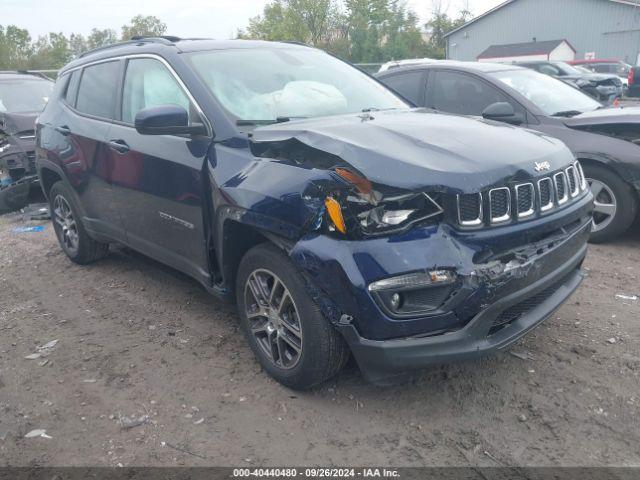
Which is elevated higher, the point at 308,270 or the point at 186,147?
the point at 186,147

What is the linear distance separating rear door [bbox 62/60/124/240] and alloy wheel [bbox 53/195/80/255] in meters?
0.52

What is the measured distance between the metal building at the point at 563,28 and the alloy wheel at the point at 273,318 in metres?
42.9

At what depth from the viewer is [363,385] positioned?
328cm

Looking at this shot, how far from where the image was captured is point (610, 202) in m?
5.28

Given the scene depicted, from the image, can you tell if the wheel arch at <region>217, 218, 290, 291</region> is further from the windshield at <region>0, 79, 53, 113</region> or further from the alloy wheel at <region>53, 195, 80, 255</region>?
the windshield at <region>0, 79, 53, 113</region>

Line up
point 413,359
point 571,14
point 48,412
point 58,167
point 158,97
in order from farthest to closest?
A: point 571,14 < point 58,167 < point 158,97 < point 48,412 < point 413,359

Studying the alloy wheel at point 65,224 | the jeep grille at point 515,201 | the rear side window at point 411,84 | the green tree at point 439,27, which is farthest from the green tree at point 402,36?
the jeep grille at point 515,201

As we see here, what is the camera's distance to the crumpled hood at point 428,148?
267 cm

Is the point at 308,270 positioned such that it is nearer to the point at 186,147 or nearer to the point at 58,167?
the point at 186,147

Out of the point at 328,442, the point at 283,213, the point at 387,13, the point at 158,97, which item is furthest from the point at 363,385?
Result: the point at 387,13

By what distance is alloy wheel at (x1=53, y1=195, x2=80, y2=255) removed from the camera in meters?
5.49

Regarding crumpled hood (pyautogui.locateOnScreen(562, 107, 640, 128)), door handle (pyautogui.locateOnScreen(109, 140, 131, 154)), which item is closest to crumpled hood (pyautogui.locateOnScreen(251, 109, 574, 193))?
door handle (pyautogui.locateOnScreen(109, 140, 131, 154))

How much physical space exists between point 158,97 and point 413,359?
256cm

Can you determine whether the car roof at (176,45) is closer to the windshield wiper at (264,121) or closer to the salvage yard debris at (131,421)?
the windshield wiper at (264,121)
